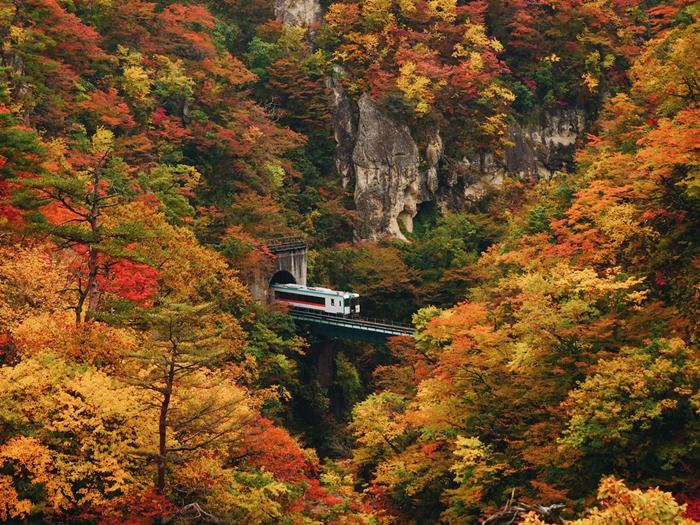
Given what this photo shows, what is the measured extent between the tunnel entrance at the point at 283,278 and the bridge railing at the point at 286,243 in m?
1.46

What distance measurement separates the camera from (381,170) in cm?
4544

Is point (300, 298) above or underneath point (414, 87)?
underneath

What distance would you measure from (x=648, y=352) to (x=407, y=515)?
8077mm

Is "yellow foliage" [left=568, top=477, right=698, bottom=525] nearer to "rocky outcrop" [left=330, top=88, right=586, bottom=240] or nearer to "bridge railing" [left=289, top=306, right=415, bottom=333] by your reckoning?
"bridge railing" [left=289, top=306, right=415, bottom=333]

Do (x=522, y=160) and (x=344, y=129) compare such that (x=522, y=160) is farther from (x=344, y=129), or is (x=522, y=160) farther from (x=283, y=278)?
(x=283, y=278)

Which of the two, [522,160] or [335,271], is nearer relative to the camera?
[335,271]

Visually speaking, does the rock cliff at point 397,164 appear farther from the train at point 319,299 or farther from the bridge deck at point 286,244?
the train at point 319,299

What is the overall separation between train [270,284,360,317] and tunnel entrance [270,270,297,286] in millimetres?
735

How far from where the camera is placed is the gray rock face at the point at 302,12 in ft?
165

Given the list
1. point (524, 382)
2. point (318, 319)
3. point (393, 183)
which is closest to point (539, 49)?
point (393, 183)

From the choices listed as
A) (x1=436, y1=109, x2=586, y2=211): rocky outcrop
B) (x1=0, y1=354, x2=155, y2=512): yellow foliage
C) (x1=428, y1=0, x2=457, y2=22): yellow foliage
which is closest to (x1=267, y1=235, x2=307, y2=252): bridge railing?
(x1=436, y1=109, x2=586, y2=211): rocky outcrop

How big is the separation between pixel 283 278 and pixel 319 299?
3.24 metres

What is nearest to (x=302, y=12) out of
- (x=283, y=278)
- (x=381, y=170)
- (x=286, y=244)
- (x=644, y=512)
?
(x=381, y=170)

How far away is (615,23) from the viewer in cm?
5088
